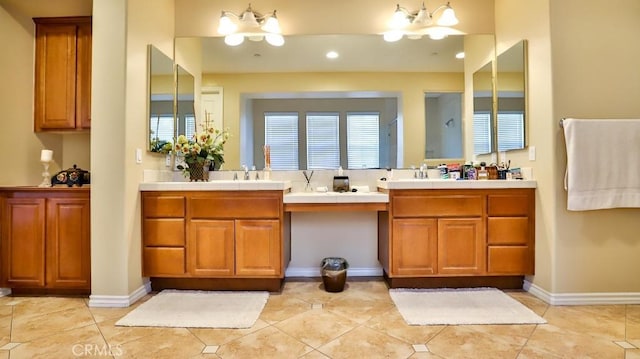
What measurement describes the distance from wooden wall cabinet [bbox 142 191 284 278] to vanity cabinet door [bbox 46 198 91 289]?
42 centimetres

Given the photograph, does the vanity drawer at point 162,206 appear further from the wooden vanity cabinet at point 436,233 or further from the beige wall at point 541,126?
the beige wall at point 541,126

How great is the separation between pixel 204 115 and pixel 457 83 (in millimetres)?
2494

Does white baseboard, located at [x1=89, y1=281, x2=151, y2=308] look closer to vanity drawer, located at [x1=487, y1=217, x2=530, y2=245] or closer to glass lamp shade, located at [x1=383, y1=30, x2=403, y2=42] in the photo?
vanity drawer, located at [x1=487, y1=217, x2=530, y2=245]

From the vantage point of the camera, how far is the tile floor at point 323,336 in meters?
1.78

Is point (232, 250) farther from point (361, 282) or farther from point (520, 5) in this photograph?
point (520, 5)

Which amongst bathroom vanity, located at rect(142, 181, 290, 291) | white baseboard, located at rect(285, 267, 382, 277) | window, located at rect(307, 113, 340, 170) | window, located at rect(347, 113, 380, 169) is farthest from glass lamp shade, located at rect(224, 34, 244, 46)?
white baseboard, located at rect(285, 267, 382, 277)

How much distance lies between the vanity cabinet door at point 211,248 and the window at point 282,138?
2.81 ft

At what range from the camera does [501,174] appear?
286 centimetres

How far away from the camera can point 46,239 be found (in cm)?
255

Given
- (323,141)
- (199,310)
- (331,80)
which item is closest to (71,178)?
(199,310)

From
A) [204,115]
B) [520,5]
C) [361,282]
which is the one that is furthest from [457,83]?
[204,115]

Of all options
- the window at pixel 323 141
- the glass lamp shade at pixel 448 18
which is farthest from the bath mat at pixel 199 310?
the glass lamp shade at pixel 448 18

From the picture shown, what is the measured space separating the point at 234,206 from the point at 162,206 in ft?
1.90

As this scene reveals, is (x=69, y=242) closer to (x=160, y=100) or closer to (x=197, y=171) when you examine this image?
(x=197, y=171)
